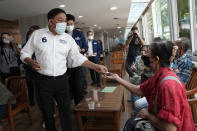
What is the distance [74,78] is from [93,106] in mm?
886

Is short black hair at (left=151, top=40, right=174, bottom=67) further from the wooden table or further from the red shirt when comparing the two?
the wooden table

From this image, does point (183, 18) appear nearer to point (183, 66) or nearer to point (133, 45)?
point (133, 45)

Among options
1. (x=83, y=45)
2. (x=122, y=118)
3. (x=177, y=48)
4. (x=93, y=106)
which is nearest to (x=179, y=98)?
(x=93, y=106)

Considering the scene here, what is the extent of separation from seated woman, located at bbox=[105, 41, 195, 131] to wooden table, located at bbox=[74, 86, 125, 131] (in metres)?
0.78

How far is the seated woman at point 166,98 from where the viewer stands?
0.96 meters

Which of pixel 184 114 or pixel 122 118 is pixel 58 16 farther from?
pixel 122 118

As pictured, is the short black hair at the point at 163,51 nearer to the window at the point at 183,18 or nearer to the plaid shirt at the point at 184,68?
the plaid shirt at the point at 184,68

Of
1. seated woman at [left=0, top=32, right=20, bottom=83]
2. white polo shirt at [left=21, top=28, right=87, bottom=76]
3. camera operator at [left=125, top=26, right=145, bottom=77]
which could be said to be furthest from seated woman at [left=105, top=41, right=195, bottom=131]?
seated woman at [left=0, top=32, right=20, bottom=83]

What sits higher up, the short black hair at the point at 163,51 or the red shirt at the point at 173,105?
the short black hair at the point at 163,51

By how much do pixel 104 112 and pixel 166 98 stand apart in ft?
3.48

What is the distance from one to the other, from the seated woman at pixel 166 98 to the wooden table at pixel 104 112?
2.57 feet

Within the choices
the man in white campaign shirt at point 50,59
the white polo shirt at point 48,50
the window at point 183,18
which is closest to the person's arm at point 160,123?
the man in white campaign shirt at point 50,59

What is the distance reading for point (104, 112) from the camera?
75.6 inches

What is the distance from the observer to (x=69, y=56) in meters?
1.93
